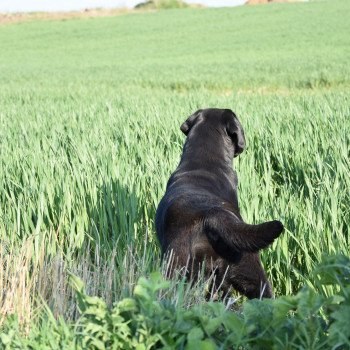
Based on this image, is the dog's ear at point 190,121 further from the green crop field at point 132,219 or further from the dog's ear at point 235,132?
the green crop field at point 132,219

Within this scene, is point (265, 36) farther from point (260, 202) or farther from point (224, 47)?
point (260, 202)

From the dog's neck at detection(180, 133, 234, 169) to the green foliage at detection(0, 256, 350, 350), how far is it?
1.90 meters

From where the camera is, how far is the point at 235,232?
290cm

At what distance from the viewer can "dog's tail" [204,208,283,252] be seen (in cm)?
274

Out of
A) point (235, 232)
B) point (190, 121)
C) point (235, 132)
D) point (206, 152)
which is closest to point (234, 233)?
point (235, 232)

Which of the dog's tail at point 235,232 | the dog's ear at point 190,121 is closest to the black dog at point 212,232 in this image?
the dog's tail at point 235,232

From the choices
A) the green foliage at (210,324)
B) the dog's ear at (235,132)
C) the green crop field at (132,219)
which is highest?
the dog's ear at (235,132)

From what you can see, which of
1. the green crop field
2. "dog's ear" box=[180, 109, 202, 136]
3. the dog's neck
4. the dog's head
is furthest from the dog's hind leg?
"dog's ear" box=[180, 109, 202, 136]

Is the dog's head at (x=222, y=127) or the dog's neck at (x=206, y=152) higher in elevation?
the dog's head at (x=222, y=127)

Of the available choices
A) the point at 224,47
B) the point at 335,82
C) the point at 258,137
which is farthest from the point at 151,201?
the point at 224,47

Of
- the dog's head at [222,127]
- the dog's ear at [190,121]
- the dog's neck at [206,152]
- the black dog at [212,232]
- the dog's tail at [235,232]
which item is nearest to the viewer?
the dog's tail at [235,232]

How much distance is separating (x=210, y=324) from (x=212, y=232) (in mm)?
1224

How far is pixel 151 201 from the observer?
4555mm

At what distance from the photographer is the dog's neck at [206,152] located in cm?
380
